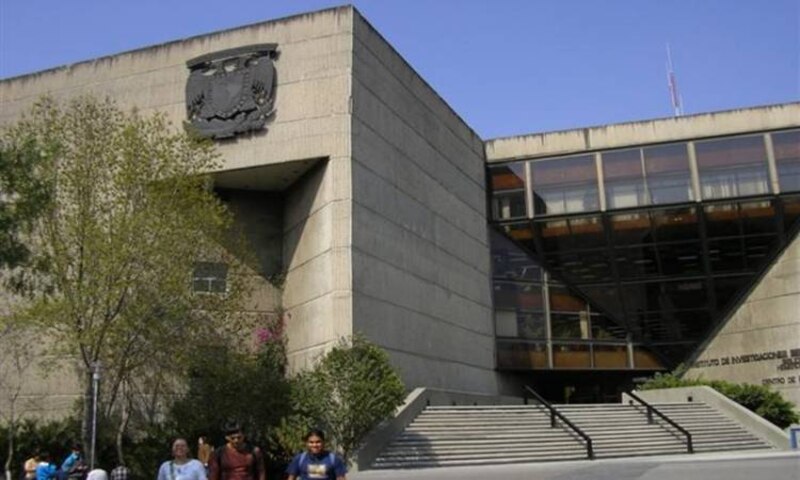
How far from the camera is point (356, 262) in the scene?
22.8 m

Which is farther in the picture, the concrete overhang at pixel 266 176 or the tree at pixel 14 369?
the concrete overhang at pixel 266 176

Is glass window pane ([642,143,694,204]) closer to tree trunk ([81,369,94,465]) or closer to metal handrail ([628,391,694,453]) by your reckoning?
metal handrail ([628,391,694,453])

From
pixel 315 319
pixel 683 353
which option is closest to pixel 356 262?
pixel 315 319

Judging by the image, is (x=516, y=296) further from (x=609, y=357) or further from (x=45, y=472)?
(x=45, y=472)

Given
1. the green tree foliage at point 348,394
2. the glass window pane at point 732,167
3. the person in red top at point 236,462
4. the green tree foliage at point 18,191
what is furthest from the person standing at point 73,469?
the glass window pane at point 732,167

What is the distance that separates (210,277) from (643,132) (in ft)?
63.5

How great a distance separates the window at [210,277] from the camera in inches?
832

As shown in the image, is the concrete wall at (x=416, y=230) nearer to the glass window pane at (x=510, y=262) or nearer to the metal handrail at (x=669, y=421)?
the glass window pane at (x=510, y=262)

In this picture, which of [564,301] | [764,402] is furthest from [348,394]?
[564,301]

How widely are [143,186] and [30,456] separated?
7713 mm

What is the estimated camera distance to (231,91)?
2480cm

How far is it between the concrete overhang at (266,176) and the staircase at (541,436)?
8.27m

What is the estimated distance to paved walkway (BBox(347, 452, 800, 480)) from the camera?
13.6 meters

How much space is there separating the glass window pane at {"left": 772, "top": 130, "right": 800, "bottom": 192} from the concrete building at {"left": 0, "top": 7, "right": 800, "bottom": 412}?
63 mm
